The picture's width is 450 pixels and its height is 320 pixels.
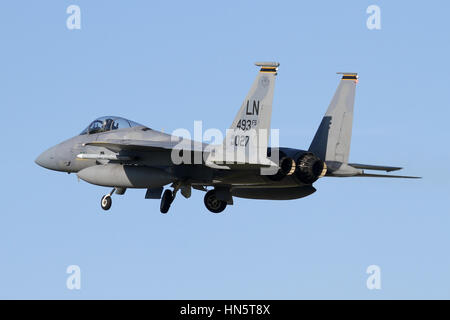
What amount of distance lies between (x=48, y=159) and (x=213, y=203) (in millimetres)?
5429

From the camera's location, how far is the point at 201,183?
3300 centimetres

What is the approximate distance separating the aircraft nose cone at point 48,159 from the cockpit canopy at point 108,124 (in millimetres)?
1301

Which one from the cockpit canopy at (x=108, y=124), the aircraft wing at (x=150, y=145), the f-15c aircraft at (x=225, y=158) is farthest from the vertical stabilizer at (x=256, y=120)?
the cockpit canopy at (x=108, y=124)

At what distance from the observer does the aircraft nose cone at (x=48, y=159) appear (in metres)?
35.3

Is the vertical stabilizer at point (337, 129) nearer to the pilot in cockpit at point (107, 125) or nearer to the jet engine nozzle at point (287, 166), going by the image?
the jet engine nozzle at point (287, 166)

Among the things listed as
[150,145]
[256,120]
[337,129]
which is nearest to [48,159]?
[150,145]

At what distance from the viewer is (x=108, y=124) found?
34406mm

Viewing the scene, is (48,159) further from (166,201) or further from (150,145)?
(150,145)

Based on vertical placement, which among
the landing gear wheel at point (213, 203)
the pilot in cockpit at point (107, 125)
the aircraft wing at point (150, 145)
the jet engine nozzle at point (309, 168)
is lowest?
the landing gear wheel at point (213, 203)

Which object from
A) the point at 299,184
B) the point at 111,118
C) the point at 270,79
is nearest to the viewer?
the point at 270,79

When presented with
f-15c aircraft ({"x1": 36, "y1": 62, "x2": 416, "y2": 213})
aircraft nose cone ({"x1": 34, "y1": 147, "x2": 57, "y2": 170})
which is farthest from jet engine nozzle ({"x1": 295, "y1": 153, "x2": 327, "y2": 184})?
aircraft nose cone ({"x1": 34, "y1": 147, "x2": 57, "y2": 170})

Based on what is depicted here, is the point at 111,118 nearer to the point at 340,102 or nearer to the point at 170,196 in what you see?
the point at 170,196

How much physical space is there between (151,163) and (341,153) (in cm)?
553

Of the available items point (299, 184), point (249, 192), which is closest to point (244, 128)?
point (299, 184)
